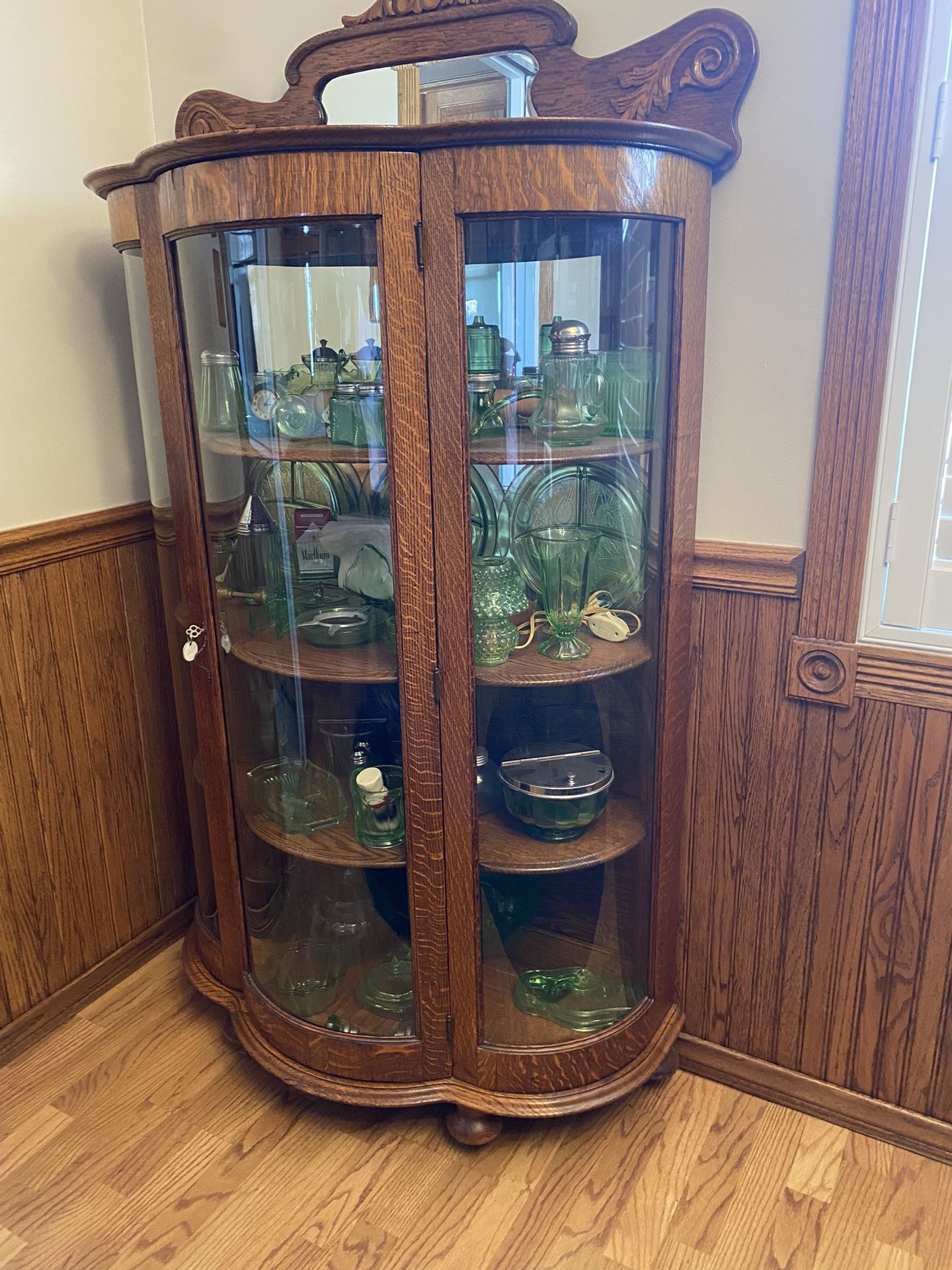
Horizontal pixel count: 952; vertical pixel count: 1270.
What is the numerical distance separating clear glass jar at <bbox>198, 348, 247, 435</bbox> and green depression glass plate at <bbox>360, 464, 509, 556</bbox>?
0.22 meters

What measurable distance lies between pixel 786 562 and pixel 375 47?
3.29ft

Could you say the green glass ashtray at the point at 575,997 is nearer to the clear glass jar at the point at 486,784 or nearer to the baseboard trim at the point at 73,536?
the clear glass jar at the point at 486,784

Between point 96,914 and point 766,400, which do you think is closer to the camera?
point 766,400

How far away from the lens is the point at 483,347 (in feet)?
3.84

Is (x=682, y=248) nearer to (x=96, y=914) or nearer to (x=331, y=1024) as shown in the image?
(x=331, y=1024)

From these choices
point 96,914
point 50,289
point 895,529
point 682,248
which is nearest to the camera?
point 682,248

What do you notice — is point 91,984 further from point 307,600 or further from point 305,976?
point 307,600

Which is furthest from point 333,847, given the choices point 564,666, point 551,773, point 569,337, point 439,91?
point 439,91

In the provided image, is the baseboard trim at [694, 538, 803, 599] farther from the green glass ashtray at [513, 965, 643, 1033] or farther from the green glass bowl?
the green glass ashtray at [513, 965, 643, 1033]

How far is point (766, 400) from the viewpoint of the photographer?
134 cm

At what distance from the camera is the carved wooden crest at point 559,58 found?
1.25m

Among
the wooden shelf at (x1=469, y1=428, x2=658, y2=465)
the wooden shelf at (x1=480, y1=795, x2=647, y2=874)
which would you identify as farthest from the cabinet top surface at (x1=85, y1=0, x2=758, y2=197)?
the wooden shelf at (x1=480, y1=795, x2=647, y2=874)

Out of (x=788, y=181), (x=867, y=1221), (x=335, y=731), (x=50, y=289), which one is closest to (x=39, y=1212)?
(x=335, y=731)

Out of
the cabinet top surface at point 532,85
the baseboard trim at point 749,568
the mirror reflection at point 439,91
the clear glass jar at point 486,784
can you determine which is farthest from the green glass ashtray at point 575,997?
the mirror reflection at point 439,91
